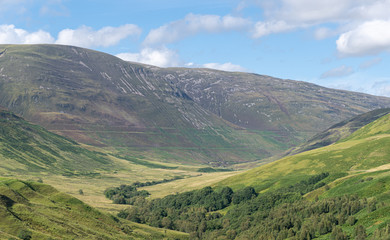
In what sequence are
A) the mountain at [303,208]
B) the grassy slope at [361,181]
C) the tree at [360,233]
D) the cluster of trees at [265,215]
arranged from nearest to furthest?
the tree at [360,233]
the grassy slope at [361,181]
the mountain at [303,208]
the cluster of trees at [265,215]

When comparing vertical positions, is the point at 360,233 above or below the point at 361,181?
below

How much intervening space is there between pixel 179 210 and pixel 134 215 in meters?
30.4

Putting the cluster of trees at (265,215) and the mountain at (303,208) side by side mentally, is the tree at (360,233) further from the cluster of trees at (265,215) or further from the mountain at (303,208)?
the mountain at (303,208)

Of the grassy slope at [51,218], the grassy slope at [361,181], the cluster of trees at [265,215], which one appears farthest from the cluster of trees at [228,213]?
the grassy slope at [51,218]

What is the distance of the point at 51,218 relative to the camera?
313 ft

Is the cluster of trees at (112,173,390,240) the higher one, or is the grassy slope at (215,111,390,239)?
the grassy slope at (215,111,390,239)

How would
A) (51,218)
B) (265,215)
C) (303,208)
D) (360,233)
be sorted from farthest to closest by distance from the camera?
1. (265,215)
2. (303,208)
3. (51,218)
4. (360,233)

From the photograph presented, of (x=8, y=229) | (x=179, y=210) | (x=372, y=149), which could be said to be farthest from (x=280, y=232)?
(x=372, y=149)

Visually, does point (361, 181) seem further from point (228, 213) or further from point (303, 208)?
point (228, 213)

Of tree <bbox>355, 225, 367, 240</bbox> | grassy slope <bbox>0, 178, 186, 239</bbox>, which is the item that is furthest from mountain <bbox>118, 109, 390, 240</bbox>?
grassy slope <bbox>0, 178, 186, 239</bbox>

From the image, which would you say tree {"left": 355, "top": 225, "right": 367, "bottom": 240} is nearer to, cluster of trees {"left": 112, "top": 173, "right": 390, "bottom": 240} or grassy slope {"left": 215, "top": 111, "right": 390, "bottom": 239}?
cluster of trees {"left": 112, "top": 173, "right": 390, "bottom": 240}

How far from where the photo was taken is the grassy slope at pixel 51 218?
85.5 meters

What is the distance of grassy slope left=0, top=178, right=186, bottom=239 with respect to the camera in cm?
8550

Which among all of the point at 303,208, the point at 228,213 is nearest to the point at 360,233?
the point at 303,208
